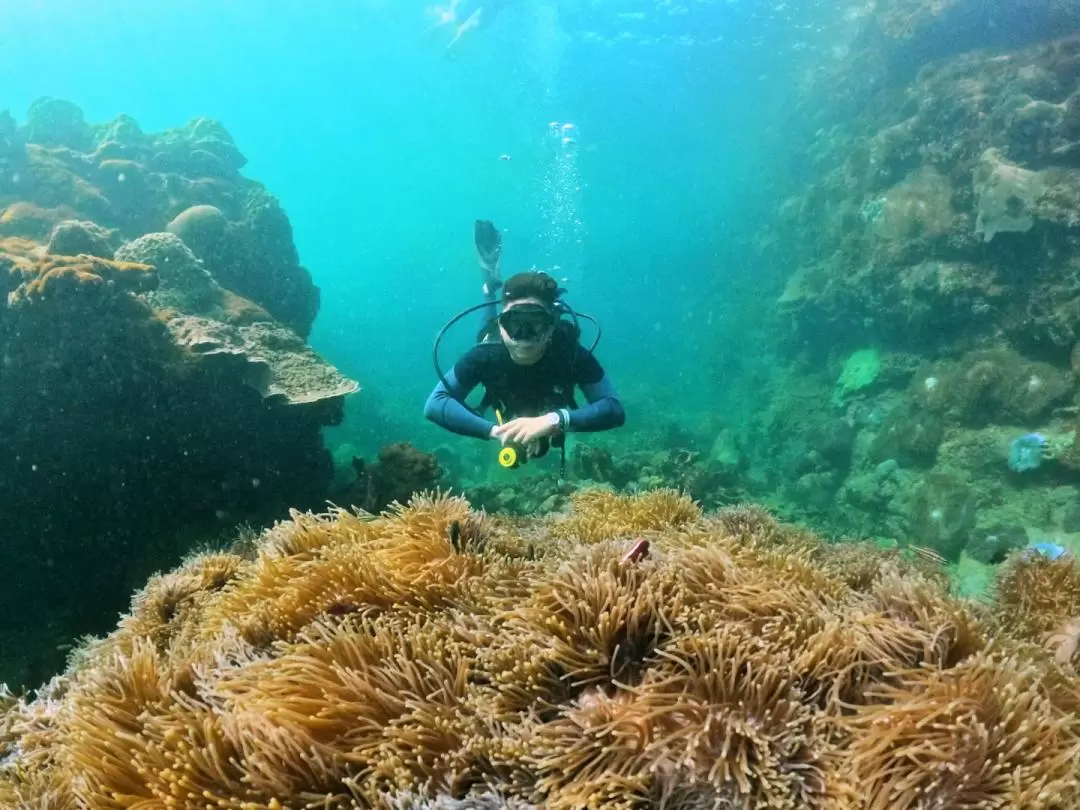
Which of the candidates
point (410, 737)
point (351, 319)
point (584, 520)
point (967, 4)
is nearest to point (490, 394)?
point (584, 520)

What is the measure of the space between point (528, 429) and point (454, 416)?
1143 millimetres

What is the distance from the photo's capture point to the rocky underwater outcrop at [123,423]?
21.2 feet

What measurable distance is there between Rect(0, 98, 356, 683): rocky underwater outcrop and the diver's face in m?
3.43

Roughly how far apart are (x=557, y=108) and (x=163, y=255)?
165 ft

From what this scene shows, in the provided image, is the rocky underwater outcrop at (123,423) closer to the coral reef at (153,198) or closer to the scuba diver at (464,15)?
the coral reef at (153,198)

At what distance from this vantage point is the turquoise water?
33.2 m

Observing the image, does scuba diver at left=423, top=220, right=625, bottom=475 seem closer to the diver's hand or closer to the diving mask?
the diving mask

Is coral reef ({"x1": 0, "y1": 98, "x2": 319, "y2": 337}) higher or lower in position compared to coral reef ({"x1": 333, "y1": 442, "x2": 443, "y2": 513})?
higher

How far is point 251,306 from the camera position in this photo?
1009 centimetres

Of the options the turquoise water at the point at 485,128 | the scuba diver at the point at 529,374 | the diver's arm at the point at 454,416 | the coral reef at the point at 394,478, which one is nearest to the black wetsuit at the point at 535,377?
the scuba diver at the point at 529,374

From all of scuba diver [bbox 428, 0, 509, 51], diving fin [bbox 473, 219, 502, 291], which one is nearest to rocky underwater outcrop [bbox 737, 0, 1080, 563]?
diving fin [bbox 473, 219, 502, 291]

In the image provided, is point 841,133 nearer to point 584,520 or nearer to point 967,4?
point 967,4

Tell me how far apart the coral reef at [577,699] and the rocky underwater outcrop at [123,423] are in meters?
4.89

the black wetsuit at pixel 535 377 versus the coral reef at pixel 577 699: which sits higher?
the black wetsuit at pixel 535 377
